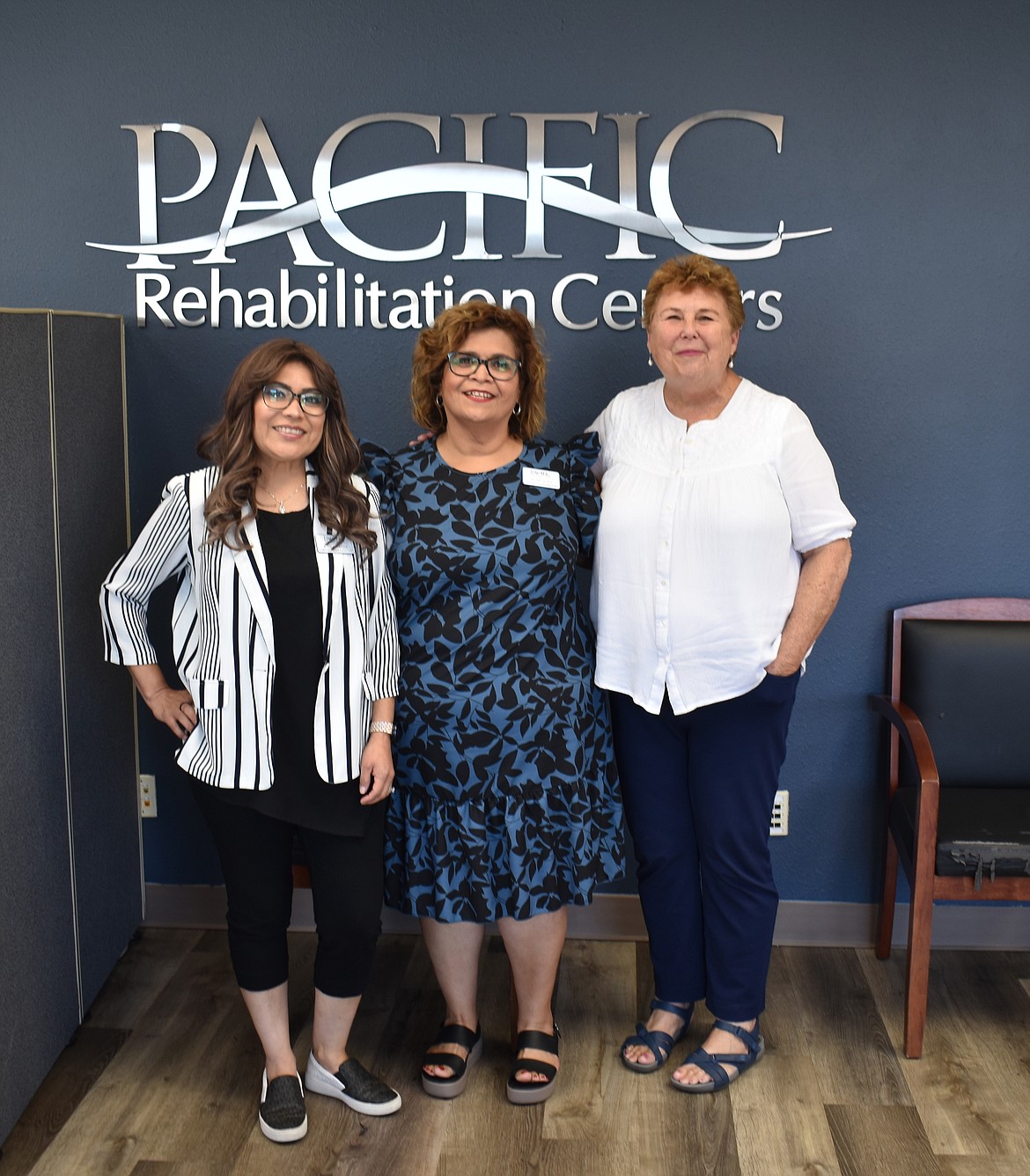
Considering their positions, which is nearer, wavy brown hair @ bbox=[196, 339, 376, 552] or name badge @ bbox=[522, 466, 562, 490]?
wavy brown hair @ bbox=[196, 339, 376, 552]

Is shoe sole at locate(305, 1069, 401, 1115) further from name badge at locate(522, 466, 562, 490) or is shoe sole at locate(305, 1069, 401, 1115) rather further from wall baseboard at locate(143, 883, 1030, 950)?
name badge at locate(522, 466, 562, 490)

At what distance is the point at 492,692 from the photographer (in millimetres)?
2363

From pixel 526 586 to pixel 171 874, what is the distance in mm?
1581

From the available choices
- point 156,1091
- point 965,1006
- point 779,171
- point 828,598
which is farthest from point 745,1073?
point 779,171

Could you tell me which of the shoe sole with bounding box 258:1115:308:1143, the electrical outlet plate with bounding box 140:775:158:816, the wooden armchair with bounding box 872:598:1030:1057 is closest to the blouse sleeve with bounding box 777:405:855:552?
the wooden armchair with bounding box 872:598:1030:1057

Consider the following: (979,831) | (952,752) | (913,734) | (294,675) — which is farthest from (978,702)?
(294,675)

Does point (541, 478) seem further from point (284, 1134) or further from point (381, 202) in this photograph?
point (284, 1134)

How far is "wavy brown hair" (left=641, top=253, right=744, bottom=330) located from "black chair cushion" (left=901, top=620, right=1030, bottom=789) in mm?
1055

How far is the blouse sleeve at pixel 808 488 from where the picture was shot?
240cm

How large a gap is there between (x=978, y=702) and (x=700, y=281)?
1.31 meters

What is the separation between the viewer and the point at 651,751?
2537 mm

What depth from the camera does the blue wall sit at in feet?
9.41

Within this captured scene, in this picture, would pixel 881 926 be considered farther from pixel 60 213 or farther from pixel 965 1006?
pixel 60 213

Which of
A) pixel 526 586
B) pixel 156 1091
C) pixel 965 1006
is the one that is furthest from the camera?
pixel 965 1006
